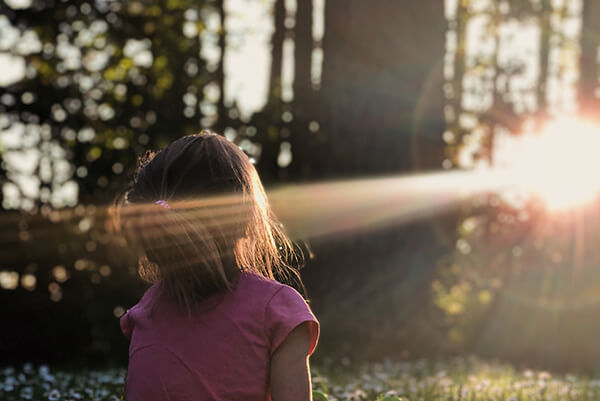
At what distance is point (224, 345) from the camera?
2139mm

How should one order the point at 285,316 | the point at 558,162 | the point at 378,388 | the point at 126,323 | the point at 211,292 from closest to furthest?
the point at 285,316
the point at 211,292
the point at 126,323
the point at 378,388
the point at 558,162

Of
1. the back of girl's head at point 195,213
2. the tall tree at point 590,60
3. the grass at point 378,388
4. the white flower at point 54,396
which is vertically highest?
the tall tree at point 590,60

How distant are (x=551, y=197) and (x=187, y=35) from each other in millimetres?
5484

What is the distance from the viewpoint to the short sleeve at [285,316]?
81.0 inches

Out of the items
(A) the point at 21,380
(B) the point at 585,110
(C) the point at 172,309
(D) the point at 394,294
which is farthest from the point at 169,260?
(B) the point at 585,110

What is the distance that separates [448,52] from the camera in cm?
992

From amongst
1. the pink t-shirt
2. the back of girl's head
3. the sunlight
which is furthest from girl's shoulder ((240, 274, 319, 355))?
the sunlight

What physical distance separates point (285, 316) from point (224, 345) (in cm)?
20

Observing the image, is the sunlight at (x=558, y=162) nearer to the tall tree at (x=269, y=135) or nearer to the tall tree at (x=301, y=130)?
the tall tree at (x=301, y=130)

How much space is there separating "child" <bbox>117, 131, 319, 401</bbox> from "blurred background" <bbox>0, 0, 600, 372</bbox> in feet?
19.6

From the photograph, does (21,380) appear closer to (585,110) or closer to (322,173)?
(322,173)

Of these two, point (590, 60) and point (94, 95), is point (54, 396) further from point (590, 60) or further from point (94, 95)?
point (590, 60)

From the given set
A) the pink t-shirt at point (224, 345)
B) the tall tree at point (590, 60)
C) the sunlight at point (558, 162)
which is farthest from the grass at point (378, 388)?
the tall tree at point (590, 60)

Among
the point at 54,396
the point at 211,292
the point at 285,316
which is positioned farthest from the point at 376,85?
the point at 285,316
